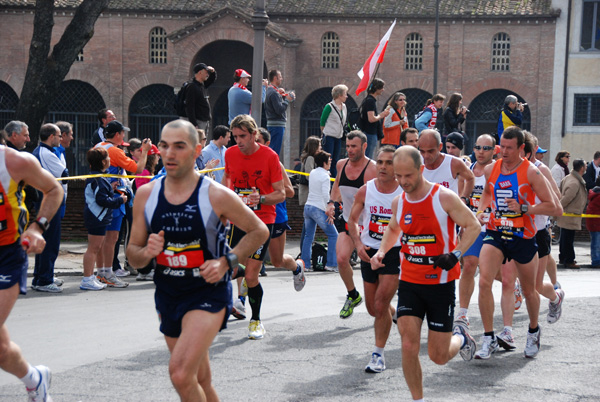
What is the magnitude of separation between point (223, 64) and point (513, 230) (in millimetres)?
37480

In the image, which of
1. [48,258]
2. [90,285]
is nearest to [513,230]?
[90,285]

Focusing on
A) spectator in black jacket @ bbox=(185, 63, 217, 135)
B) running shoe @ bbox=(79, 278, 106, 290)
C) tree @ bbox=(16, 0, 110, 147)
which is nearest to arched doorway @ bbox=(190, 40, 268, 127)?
tree @ bbox=(16, 0, 110, 147)

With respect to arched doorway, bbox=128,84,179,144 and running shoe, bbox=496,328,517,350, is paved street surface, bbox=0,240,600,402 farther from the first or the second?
arched doorway, bbox=128,84,179,144

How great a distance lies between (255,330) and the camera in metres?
8.62

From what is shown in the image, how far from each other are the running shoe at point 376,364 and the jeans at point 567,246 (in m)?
9.33

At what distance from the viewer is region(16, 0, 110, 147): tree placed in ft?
66.5

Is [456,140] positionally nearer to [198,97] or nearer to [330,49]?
[198,97]

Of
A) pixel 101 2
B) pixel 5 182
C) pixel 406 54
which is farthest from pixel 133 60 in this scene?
pixel 5 182

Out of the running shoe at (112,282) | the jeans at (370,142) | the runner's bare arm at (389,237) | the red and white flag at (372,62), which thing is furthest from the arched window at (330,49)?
the runner's bare arm at (389,237)

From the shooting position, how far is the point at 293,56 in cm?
4231

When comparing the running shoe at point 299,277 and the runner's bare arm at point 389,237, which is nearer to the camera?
the runner's bare arm at point 389,237

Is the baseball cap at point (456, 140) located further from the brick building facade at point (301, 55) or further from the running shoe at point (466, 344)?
the brick building facade at point (301, 55)

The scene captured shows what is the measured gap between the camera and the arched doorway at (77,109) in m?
43.5

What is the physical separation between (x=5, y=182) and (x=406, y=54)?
38.4 m
